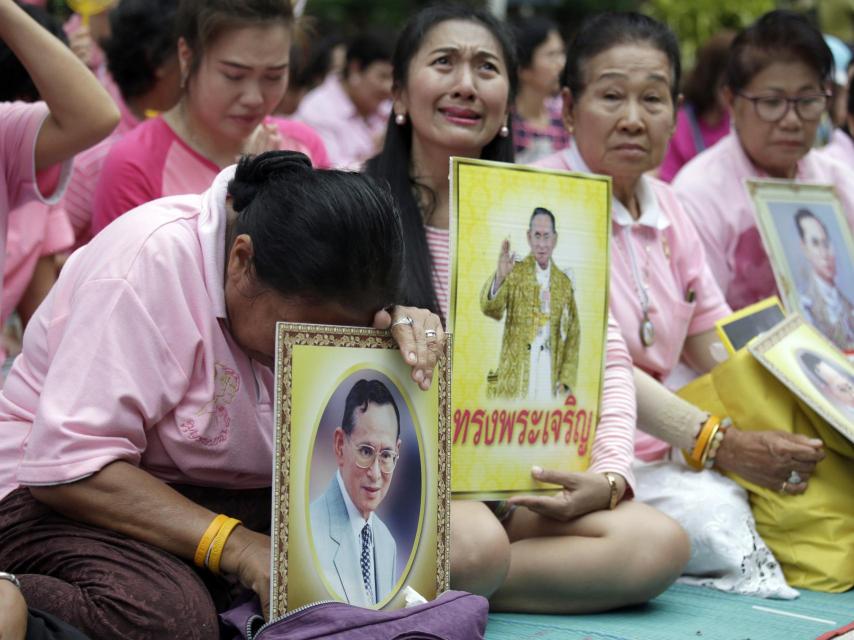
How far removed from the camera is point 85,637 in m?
1.84

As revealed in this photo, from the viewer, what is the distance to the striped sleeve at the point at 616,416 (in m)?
2.84

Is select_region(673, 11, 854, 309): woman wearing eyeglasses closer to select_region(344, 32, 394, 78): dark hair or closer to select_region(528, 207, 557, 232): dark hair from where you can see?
select_region(528, 207, 557, 232): dark hair

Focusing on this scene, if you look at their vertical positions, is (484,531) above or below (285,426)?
below

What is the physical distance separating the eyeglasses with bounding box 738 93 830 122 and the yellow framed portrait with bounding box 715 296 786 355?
86 centimetres

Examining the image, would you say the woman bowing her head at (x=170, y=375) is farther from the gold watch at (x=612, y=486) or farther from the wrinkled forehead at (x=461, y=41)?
the wrinkled forehead at (x=461, y=41)

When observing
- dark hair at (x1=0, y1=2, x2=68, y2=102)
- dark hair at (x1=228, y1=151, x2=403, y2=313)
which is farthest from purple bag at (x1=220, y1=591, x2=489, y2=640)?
dark hair at (x1=0, y1=2, x2=68, y2=102)

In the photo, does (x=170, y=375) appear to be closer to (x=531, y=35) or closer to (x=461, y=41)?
(x=461, y=41)

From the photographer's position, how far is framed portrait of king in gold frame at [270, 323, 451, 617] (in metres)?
2.01

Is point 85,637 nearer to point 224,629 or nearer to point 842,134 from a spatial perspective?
point 224,629

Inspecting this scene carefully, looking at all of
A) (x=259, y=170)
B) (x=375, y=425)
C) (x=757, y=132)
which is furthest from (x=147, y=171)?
(x=757, y=132)

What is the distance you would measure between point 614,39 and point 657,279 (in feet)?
2.27

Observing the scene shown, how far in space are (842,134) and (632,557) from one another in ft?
11.2

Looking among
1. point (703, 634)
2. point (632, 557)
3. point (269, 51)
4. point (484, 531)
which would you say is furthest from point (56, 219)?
point (703, 634)

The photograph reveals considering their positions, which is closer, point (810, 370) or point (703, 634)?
point (703, 634)
